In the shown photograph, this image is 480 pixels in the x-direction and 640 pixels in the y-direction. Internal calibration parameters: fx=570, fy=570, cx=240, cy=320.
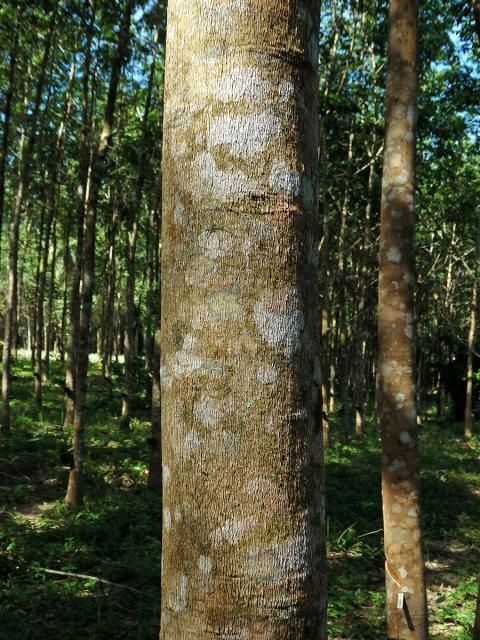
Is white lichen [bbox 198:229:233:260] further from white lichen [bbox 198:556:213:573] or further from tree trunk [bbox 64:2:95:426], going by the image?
tree trunk [bbox 64:2:95:426]

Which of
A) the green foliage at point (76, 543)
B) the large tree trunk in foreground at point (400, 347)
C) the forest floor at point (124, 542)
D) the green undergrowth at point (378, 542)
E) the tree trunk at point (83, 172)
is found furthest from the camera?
the tree trunk at point (83, 172)

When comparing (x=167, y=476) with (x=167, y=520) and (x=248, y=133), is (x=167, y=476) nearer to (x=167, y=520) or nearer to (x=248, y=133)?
(x=167, y=520)

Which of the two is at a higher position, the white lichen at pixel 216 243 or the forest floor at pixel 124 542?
the white lichen at pixel 216 243

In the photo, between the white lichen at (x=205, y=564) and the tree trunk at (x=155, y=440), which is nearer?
the white lichen at (x=205, y=564)

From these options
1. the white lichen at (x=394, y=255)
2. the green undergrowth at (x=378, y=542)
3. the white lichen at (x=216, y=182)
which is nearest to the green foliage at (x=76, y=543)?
the green undergrowth at (x=378, y=542)

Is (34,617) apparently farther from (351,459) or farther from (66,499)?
(351,459)

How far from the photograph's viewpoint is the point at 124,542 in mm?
7867

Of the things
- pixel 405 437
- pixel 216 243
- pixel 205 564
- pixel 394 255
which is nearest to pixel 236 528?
pixel 205 564

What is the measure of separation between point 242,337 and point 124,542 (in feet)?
25.3

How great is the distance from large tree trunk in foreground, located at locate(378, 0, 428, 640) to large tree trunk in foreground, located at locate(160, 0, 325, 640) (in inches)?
135

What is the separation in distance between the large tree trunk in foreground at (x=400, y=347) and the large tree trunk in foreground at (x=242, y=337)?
3425mm

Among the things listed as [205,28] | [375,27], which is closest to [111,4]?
[375,27]

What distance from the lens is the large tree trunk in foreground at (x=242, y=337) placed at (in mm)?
930

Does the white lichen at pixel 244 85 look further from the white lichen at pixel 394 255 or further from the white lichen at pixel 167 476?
the white lichen at pixel 394 255
